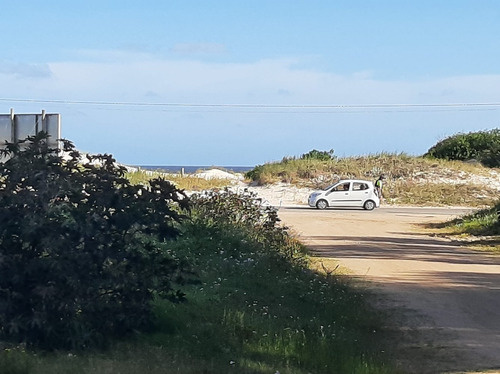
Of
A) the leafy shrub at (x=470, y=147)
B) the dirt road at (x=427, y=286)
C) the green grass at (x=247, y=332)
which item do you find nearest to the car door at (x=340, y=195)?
the dirt road at (x=427, y=286)

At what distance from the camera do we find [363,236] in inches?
1075

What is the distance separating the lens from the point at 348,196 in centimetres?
4378

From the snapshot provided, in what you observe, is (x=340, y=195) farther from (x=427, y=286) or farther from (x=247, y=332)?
(x=247, y=332)

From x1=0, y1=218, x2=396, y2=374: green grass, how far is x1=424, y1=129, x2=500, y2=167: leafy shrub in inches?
1862

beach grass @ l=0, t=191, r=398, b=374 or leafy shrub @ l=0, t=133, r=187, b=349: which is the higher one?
leafy shrub @ l=0, t=133, r=187, b=349

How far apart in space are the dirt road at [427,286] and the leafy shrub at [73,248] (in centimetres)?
323

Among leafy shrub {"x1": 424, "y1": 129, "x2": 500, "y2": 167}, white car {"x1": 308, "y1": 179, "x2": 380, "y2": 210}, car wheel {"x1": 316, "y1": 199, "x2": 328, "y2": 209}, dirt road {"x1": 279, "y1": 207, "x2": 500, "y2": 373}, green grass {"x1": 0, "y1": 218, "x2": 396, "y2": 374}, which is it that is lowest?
dirt road {"x1": 279, "y1": 207, "x2": 500, "y2": 373}

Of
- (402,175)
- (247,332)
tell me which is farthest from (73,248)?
(402,175)

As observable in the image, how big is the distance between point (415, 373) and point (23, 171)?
4.46m

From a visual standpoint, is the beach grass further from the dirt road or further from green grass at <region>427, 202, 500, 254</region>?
green grass at <region>427, 202, 500, 254</region>

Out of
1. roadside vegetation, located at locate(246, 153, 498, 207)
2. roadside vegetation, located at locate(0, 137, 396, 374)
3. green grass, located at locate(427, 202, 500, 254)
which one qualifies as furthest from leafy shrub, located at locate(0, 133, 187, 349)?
roadside vegetation, located at locate(246, 153, 498, 207)

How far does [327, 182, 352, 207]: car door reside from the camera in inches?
1724

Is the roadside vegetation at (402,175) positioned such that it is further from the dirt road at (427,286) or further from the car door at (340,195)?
the dirt road at (427,286)

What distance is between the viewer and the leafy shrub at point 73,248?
24.5 feet
